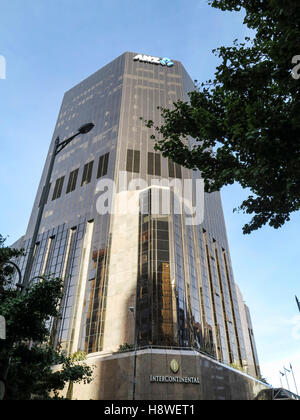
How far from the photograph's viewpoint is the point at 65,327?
4556cm

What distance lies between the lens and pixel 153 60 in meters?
77.1

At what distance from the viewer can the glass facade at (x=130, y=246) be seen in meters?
40.1

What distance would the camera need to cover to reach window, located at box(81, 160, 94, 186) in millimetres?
61375

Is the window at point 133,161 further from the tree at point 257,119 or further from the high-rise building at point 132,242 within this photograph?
the tree at point 257,119

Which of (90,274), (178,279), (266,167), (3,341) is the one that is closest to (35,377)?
(3,341)

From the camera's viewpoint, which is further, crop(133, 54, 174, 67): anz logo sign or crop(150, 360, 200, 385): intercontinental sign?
crop(133, 54, 174, 67): anz logo sign

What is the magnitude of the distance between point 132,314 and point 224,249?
104 ft

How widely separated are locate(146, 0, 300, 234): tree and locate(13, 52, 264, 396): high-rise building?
26.9m

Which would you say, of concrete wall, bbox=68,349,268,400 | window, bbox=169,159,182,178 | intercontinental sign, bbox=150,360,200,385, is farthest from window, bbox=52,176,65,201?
intercontinental sign, bbox=150,360,200,385

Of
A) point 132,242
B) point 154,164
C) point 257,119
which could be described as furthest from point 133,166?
point 257,119

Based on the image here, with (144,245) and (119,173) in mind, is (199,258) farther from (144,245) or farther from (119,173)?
(119,173)

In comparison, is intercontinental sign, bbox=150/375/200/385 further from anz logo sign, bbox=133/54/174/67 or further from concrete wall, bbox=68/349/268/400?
anz logo sign, bbox=133/54/174/67

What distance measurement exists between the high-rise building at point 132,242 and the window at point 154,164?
0.68 ft

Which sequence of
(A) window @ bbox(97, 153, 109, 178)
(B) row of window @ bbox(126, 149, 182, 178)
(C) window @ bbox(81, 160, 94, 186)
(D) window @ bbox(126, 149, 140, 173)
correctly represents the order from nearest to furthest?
(D) window @ bbox(126, 149, 140, 173) → (B) row of window @ bbox(126, 149, 182, 178) → (A) window @ bbox(97, 153, 109, 178) → (C) window @ bbox(81, 160, 94, 186)
